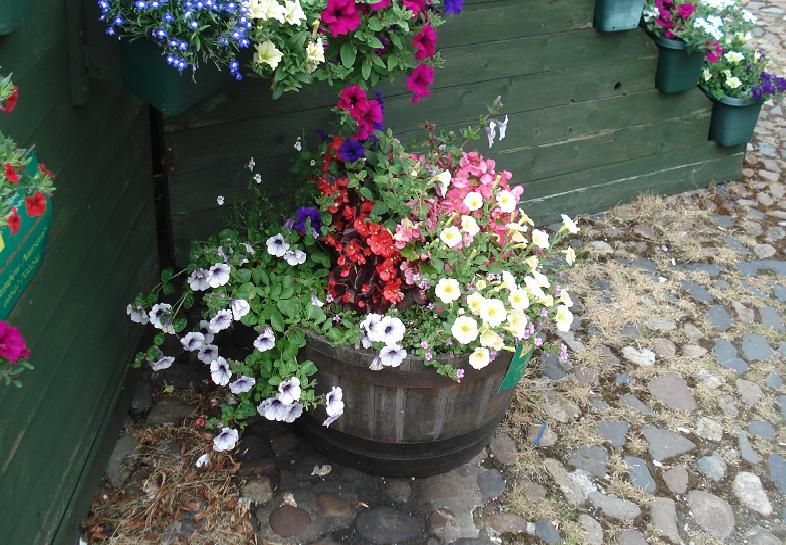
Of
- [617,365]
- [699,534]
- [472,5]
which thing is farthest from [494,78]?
[699,534]

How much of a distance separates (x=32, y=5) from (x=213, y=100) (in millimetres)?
1274

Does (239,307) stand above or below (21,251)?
below

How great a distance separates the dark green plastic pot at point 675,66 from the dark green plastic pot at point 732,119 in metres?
0.30

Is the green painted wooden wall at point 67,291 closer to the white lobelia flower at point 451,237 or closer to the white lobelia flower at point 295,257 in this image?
the white lobelia flower at point 295,257

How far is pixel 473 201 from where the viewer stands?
274 centimetres

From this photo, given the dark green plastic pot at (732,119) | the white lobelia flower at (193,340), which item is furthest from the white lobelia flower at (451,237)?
the dark green plastic pot at (732,119)

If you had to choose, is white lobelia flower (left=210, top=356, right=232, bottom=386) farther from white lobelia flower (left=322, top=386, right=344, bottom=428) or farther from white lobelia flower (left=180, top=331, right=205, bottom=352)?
white lobelia flower (left=322, top=386, right=344, bottom=428)

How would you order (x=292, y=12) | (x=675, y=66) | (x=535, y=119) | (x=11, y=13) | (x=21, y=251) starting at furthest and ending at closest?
(x=675, y=66), (x=535, y=119), (x=292, y=12), (x=21, y=251), (x=11, y=13)

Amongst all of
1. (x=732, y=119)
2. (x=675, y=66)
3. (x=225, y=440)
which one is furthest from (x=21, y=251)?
(x=732, y=119)

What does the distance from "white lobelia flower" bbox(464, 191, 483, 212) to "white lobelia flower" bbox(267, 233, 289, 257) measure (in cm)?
63

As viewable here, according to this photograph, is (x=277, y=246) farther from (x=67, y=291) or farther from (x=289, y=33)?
(x=289, y=33)

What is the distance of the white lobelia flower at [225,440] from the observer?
113 inches

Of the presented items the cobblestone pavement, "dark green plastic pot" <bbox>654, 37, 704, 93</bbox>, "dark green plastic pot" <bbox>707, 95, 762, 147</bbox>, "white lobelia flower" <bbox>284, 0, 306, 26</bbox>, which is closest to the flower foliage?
"white lobelia flower" <bbox>284, 0, 306, 26</bbox>

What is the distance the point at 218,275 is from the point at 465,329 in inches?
33.9
